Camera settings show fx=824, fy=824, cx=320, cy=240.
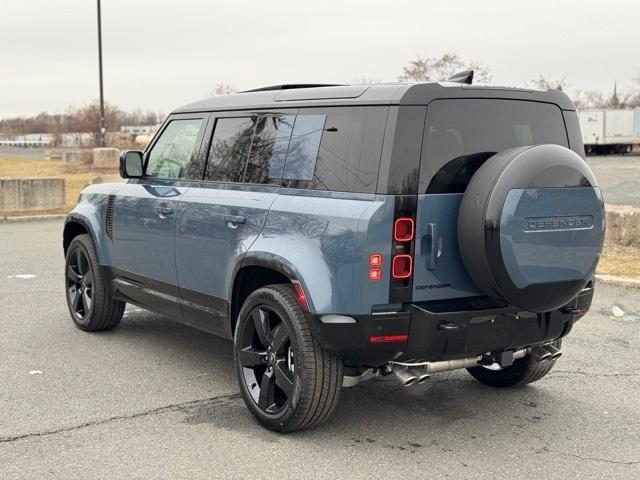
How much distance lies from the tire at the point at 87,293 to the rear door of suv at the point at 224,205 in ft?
4.67

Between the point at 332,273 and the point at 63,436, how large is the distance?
70.3 inches

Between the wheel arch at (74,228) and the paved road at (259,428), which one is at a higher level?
the wheel arch at (74,228)

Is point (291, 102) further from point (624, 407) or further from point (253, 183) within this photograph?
point (624, 407)

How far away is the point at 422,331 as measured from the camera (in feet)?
13.9

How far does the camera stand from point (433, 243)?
14.0ft

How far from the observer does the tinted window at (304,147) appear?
467cm

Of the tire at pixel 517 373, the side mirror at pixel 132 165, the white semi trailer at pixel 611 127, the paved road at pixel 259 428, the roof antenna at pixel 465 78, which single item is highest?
the white semi trailer at pixel 611 127

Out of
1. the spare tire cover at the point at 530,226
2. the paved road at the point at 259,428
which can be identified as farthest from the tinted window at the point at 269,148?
the paved road at the point at 259,428

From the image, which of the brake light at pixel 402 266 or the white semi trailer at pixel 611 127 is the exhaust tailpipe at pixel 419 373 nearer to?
the brake light at pixel 402 266

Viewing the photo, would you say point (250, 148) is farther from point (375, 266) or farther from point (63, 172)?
point (63, 172)

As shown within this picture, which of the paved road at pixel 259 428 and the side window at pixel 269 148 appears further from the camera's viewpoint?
the side window at pixel 269 148

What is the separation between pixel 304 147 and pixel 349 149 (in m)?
0.41

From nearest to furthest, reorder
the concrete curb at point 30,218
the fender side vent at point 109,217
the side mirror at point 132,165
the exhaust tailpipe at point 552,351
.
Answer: the exhaust tailpipe at point 552,351
the side mirror at point 132,165
the fender side vent at point 109,217
the concrete curb at point 30,218

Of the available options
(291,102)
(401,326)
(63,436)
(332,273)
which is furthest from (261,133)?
(63,436)
